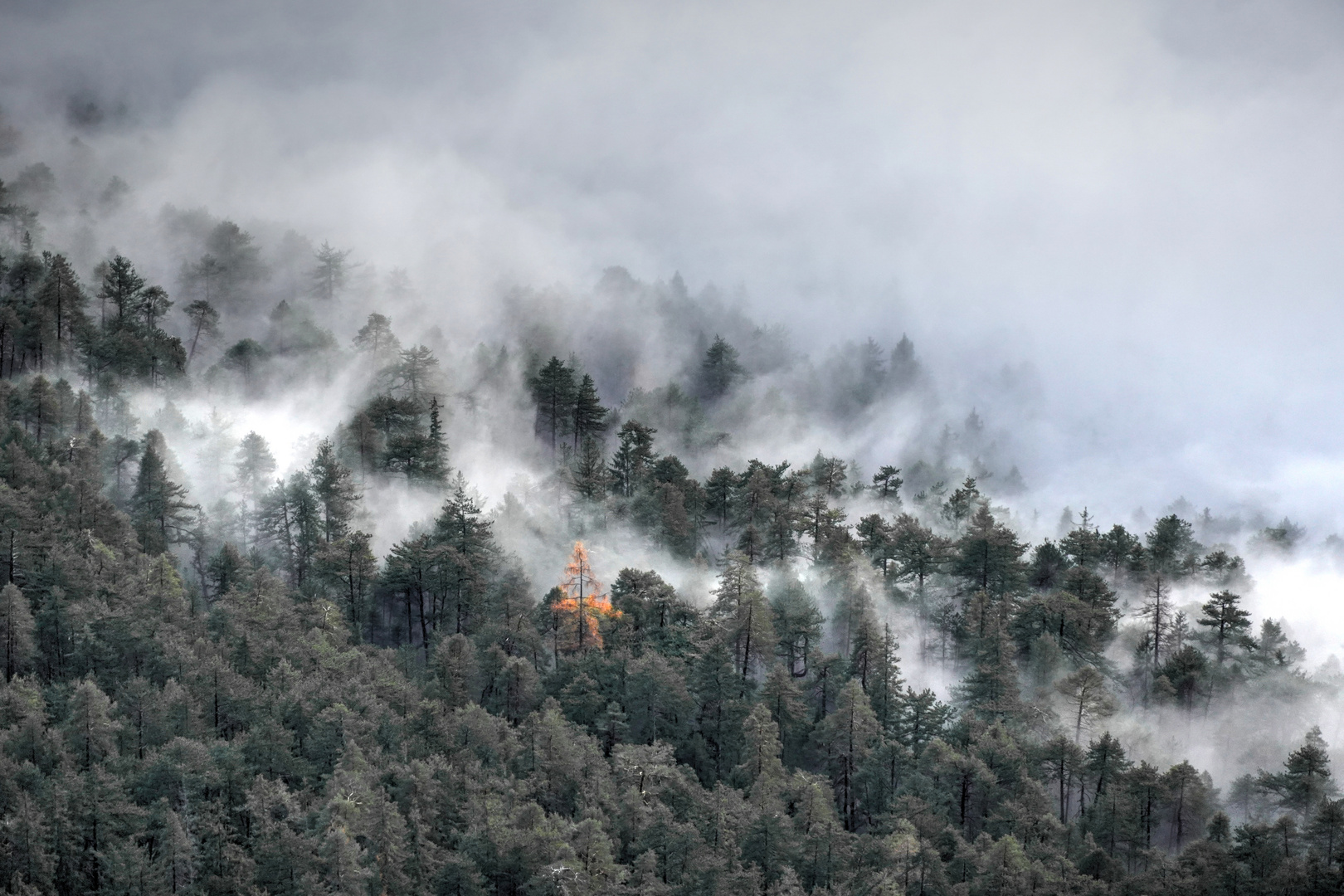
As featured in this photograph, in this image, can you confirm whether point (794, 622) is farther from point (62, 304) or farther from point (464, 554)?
point (62, 304)

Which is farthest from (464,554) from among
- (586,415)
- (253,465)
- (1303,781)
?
(1303,781)

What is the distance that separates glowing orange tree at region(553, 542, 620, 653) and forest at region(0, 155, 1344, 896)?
244 mm

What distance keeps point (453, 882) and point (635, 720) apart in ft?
84.5

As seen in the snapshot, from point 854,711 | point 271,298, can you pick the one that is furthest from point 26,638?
point 271,298

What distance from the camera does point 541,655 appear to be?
91375mm

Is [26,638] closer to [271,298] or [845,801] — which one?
[845,801]

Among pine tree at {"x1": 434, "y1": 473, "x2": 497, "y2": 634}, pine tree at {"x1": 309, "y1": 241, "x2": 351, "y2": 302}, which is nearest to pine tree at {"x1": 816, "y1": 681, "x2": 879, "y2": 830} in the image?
pine tree at {"x1": 434, "y1": 473, "x2": 497, "y2": 634}

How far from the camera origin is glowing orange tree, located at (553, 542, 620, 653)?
3568 inches

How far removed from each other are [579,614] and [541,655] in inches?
155

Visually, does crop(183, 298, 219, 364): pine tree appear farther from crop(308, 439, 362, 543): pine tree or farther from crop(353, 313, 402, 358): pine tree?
crop(308, 439, 362, 543): pine tree

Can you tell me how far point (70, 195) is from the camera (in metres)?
159

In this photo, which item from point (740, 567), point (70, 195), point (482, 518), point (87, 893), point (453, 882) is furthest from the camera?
point (70, 195)

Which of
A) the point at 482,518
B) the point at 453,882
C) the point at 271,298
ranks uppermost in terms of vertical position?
the point at 271,298

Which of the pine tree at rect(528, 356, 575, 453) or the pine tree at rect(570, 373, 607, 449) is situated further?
the pine tree at rect(528, 356, 575, 453)
